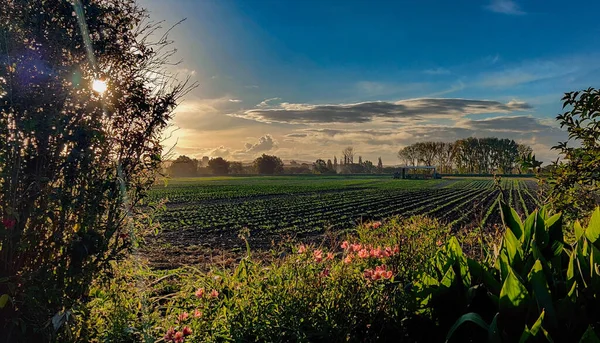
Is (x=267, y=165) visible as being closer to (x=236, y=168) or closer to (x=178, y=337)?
(x=236, y=168)

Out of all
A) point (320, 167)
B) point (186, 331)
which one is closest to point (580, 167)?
point (186, 331)

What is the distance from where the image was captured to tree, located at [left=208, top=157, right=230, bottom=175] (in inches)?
3775

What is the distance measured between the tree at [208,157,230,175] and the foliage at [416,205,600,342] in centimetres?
9559

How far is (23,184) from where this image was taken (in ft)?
9.55

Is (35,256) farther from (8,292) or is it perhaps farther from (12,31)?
(12,31)

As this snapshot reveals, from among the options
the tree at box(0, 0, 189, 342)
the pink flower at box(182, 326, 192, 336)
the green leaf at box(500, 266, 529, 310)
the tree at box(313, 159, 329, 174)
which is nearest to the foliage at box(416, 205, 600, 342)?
the green leaf at box(500, 266, 529, 310)

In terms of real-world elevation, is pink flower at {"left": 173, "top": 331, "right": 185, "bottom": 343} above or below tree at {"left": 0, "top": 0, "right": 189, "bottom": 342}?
below

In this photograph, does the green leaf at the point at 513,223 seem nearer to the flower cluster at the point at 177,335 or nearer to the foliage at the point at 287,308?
the foliage at the point at 287,308

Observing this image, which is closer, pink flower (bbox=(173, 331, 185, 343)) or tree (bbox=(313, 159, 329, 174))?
pink flower (bbox=(173, 331, 185, 343))

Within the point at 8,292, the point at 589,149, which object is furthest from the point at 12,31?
the point at 589,149

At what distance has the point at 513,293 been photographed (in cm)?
192

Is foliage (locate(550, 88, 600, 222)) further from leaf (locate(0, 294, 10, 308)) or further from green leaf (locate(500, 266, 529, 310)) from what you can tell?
leaf (locate(0, 294, 10, 308))

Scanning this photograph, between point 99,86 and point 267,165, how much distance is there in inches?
3870

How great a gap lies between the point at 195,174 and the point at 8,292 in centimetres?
9107
